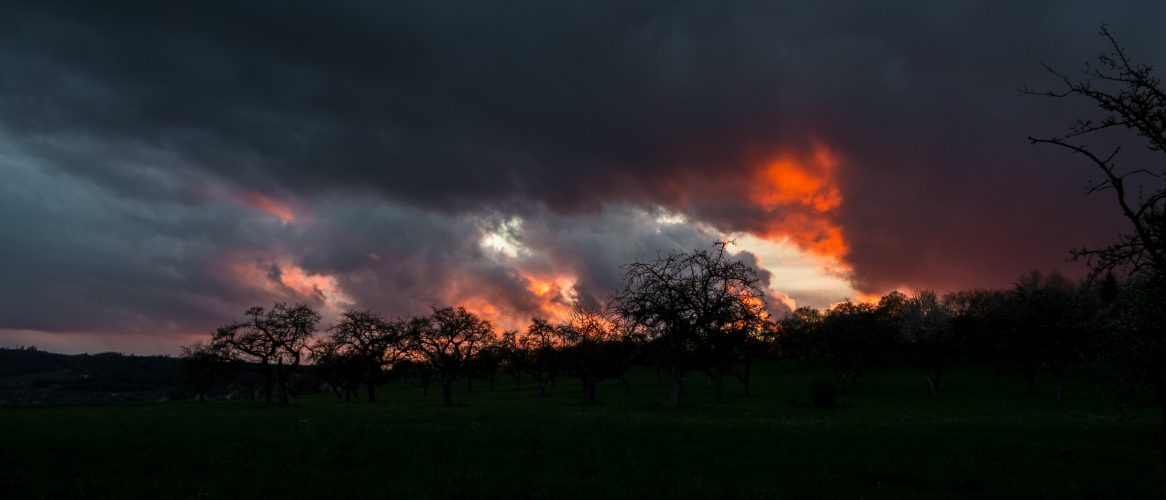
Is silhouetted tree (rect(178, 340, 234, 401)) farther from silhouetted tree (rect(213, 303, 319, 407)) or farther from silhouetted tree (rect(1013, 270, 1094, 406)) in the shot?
silhouetted tree (rect(1013, 270, 1094, 406))

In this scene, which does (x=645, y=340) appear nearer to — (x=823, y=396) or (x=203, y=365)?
(x=823, y=396)

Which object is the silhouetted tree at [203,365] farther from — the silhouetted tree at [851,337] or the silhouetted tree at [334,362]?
the silhouetted tree at [851,337]

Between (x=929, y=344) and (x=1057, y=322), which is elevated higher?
(x=1057, y=322)

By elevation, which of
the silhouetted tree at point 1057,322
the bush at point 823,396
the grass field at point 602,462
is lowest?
the bush at point 823,396

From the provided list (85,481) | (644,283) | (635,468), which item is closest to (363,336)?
(644,283)

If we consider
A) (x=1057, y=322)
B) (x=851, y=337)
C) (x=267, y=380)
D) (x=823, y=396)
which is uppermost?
(x=1057, y=322)

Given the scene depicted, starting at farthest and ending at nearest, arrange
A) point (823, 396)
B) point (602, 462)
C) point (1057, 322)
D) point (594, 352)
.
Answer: point (594, 352) < point (823, 396) < point (602, 462) < point (1057, 322)

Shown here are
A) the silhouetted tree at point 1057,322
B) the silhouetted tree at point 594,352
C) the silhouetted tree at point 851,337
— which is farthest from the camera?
the silhouetted tree at point 851,337

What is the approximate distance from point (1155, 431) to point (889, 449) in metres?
14.6

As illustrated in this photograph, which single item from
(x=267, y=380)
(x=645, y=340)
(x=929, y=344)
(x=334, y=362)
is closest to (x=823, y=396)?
(x=645, y=340)

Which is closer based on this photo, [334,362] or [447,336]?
[447,336]

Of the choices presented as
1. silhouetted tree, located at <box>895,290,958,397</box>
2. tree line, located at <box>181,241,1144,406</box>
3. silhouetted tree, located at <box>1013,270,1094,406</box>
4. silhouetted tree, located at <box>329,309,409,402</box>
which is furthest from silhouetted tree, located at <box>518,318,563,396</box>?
silhouetted tree, located at <box>1013,270,1094,406</box>

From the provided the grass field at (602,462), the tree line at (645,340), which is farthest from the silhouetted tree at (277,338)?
the grass field at (602,462)

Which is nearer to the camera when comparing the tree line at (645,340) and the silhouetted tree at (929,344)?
the tree line at (645,340)
